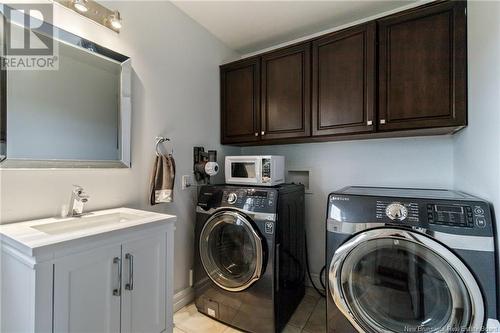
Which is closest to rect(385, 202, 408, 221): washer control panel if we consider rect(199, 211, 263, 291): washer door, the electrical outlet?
rect(199, 211, 263, 291): washer door

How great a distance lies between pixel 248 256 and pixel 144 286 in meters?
0.76

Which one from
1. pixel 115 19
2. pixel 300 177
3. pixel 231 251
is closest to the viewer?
pixel 115 19

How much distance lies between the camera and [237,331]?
67.9 inches

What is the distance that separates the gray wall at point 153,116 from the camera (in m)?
1.22

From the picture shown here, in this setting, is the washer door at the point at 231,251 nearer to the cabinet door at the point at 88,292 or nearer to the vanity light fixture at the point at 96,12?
the cabinet door at the point at 88,292

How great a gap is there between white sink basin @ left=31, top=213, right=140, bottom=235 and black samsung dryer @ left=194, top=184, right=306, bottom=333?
2.12 feet

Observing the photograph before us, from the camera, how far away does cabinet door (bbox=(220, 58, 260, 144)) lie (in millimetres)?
2238

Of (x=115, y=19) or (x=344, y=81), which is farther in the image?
(x=344, y=81)

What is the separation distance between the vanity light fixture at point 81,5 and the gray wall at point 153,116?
0.05m

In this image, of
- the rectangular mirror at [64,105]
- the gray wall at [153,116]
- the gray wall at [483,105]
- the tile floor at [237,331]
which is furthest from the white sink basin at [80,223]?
the gray wall at [483,105]

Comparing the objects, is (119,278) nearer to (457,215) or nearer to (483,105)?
(457,215)

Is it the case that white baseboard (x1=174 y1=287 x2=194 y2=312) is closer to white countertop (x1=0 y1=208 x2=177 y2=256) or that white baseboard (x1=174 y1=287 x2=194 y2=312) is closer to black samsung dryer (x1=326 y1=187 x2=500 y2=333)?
white countertop (x1=0 y1=208 x2=177 y2=256)

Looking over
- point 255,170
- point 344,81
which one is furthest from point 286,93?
point 255,170

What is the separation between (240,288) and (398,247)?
109 centimetres
